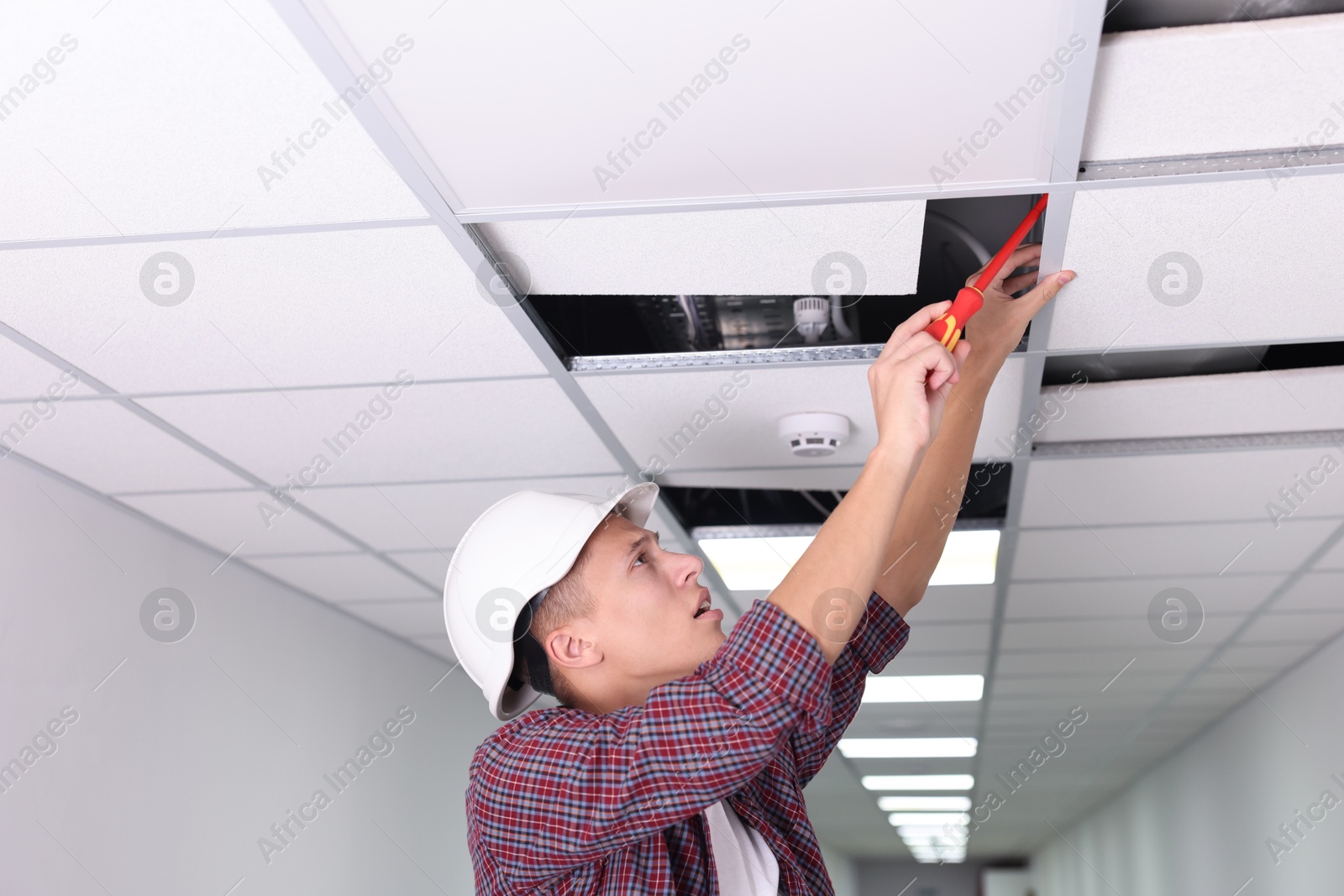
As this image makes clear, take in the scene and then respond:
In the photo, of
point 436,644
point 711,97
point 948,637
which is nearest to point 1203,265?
point 711,97

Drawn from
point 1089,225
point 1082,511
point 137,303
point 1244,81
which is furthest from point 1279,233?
point 137,303

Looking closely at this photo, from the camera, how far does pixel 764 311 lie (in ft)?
7.04

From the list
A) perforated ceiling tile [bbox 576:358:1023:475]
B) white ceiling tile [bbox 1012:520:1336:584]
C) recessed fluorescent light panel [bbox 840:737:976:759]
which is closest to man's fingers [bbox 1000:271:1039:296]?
perforated ceiling tile [bbox 576:358:1023:475]

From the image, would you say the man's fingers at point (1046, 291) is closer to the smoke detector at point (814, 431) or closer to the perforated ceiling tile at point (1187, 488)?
the smoke detector at point (814, 431)

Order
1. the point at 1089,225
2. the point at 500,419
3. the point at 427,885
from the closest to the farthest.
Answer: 1. the point at 1089,225
2. the point at 500,419
3. the point at 427,885

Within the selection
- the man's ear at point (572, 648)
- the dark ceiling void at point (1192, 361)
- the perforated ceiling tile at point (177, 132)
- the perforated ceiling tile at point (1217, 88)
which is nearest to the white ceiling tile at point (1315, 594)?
the dark ceiling void at point (1192, 361)

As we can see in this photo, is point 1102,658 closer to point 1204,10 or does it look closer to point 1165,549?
point 1165,549

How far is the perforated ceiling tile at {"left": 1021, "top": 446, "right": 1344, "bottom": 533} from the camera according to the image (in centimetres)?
259

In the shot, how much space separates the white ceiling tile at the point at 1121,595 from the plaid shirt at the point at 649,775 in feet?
8.35

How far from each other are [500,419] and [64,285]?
917 millimetres

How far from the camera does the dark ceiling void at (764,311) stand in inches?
77.2

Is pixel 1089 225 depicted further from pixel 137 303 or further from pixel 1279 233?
pixel 137 303

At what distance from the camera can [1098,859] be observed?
9.88 metres

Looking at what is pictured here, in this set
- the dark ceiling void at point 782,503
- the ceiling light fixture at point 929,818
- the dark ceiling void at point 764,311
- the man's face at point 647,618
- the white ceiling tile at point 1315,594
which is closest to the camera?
the man's face at point 647,618
